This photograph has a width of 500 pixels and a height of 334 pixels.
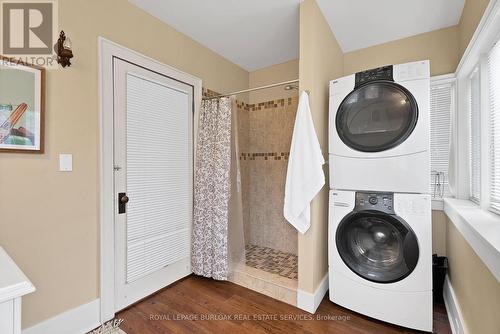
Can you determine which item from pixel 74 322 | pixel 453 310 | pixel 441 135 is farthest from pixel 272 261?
pixel 441 135

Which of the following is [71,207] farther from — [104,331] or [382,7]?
[382,7]

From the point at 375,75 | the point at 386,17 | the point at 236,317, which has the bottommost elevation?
Answer: the point at 236,317

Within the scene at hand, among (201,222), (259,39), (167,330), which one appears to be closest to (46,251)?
(167,330)

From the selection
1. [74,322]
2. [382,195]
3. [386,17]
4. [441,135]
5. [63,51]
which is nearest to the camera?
[63,51]

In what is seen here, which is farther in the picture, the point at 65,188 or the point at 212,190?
the point at 212,190

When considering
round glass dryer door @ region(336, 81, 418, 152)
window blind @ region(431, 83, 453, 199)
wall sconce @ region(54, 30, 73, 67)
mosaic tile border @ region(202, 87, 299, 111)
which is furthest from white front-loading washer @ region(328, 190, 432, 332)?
wall sconce @ region(54, 30, 73, 67)

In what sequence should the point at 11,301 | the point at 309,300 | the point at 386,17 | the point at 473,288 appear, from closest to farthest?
the point at 11,301
the point at 473,288
the point at 309,300
the point at 386,17

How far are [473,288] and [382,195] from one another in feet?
2.22

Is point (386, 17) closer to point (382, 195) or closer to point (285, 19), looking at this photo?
point (285, 19)

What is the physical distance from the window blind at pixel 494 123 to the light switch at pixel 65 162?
104 inches

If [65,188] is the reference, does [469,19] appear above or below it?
above

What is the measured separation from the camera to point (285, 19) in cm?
205

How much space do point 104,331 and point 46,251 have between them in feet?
2.23

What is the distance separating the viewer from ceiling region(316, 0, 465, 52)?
5.99 ft
